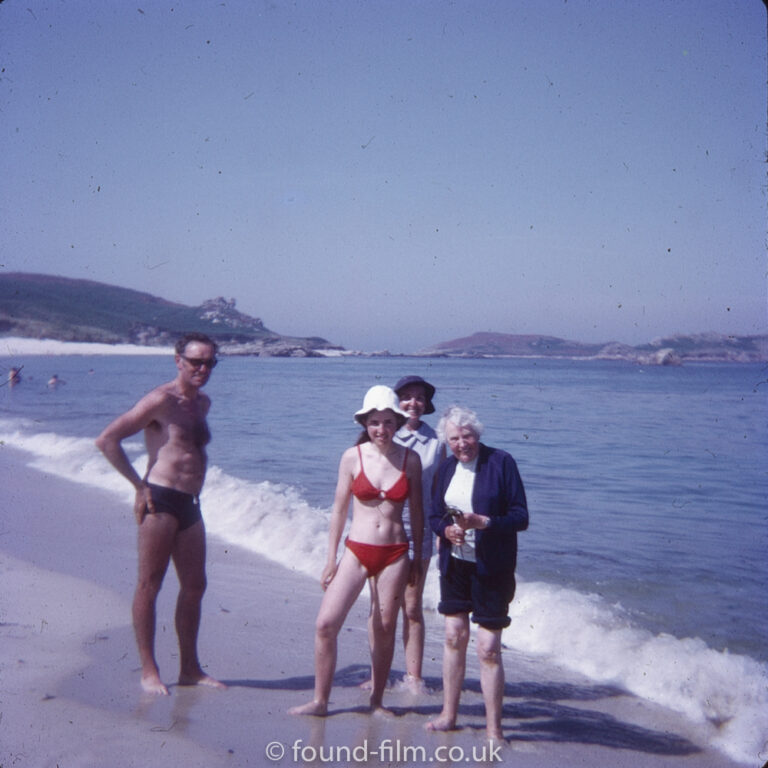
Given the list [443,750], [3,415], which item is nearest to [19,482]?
[443,750]

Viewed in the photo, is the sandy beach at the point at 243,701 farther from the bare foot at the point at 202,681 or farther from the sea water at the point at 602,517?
the sea water at the point at 602,517

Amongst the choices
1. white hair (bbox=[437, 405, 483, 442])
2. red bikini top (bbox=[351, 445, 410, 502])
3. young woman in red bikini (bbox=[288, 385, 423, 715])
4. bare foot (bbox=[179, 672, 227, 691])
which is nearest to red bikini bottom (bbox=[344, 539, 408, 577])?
young woman in red bikini (bbox=[288, 385, 423, 715])

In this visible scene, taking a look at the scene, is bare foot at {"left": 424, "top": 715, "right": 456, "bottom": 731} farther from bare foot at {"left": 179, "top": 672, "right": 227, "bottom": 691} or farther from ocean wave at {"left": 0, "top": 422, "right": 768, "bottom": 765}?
ocean wave at {"left": 0, "top": 422, "right": 768, "bottom": 765}

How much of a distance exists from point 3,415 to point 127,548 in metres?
16.7

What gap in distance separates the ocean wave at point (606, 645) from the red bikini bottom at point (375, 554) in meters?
2.41

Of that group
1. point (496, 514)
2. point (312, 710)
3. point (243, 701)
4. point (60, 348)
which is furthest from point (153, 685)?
point (60, 348)

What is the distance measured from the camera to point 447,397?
125 feet

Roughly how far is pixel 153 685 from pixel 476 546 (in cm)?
197

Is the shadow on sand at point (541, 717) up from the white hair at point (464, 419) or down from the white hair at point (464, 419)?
down

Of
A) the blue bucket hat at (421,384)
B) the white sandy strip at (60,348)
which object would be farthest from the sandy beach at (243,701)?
the white sandy strip at (60,348)

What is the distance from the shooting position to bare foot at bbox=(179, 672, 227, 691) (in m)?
4.13

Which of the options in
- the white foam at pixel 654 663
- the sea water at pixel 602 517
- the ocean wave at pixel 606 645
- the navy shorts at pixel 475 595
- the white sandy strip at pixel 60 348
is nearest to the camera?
the navy shorts at pixel 475 595

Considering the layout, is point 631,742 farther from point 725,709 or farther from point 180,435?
point 180,435

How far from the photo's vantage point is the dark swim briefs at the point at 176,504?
388 cm
